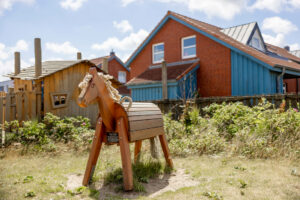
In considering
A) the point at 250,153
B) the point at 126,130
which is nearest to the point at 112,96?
the point at 126,130

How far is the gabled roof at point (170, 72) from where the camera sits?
14406 mm

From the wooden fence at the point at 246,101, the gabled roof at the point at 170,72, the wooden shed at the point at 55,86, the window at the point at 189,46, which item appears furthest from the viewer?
the window at the point at 189,46

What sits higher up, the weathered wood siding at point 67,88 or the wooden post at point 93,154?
the weathered wood siding at point 67,88

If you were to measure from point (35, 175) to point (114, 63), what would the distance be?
2387cm

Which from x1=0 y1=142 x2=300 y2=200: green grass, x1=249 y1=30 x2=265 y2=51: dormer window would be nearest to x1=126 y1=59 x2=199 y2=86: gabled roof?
x1=249 y1=30 x2=265 y2=51: dormer window

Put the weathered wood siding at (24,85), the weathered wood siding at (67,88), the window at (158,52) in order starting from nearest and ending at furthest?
the weathered wood siding at (67,88) → the weathered wood siding at (24,85) → the window at (158,52)

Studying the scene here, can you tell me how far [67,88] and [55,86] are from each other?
1.69 feet

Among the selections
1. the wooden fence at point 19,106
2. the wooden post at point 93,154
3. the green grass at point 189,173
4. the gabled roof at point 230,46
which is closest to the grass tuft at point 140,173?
the green grass at point 189,173

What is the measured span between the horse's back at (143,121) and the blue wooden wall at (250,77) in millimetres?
9577

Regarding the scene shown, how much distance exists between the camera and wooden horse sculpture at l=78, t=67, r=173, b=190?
156 inches

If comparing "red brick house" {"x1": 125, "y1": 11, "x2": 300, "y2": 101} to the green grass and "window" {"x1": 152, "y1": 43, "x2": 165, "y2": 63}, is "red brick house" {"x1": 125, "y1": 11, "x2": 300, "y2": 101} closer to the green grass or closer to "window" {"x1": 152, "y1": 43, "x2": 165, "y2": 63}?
"window" {"x1": 152, "y1": 43, "x2": 165, "y2": 63}

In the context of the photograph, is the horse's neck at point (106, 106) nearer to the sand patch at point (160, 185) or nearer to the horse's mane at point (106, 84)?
the horse's mane at point (106, 84)

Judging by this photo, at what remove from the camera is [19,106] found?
845 cm

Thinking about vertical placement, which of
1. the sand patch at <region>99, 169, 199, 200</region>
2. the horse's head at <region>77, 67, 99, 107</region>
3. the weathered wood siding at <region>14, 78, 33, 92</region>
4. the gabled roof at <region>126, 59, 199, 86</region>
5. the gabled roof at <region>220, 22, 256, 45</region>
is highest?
the gabled roof at <region>220, 22, 256, 45</region>
